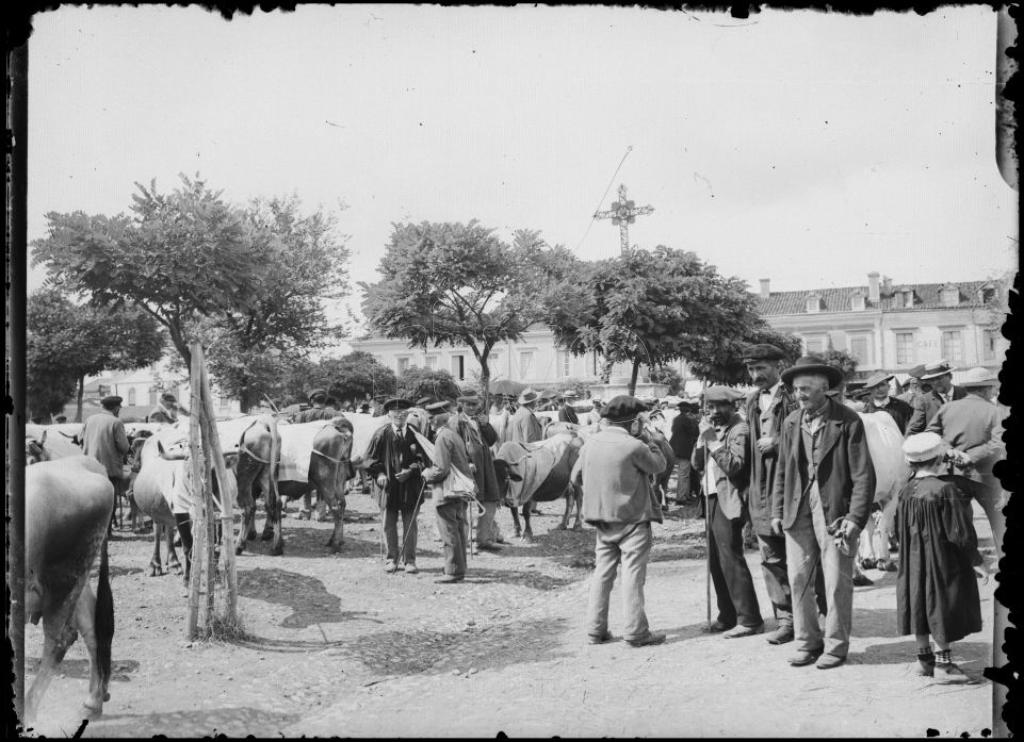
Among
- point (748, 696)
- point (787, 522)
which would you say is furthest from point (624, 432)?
point (748, 696)

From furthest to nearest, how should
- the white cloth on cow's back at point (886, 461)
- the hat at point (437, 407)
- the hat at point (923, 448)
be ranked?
the hat at point (437, 407) → the white cloth on cow's back at point (886, 461) → the hat at point (923, 448)

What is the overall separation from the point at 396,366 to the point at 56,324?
30.7 metres

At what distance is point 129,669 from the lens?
20.1 feet

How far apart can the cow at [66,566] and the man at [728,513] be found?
455cm

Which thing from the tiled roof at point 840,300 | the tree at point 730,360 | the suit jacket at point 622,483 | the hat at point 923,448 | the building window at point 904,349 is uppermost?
the tiled roof at point 840,300

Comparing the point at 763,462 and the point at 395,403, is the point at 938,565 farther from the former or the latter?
the point at 395,403

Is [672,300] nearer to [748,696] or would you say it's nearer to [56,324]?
[748,696]

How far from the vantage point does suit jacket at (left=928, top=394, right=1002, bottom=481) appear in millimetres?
6531

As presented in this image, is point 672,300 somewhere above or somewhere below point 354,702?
above

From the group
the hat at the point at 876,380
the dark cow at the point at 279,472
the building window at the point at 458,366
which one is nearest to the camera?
the hat at the point at 876,380

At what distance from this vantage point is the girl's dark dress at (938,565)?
16.4 feet

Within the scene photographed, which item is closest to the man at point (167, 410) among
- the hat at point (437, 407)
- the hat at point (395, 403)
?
the hat at point (395, 403)

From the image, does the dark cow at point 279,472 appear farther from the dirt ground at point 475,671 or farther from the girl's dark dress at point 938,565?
the girl's dark dress at point 938,565

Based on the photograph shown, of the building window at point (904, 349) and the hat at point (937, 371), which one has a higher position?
the building window at point (904, 349)
